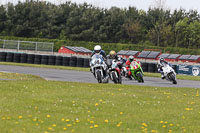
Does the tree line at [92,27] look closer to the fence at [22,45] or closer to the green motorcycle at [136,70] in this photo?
the fence at [22,45]

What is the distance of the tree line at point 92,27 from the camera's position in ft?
251

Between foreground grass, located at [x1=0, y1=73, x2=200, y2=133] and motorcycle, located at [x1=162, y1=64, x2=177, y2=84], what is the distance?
31.3 feet

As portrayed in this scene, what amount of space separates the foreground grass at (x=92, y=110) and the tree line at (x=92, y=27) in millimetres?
62004

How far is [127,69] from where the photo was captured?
24188mm

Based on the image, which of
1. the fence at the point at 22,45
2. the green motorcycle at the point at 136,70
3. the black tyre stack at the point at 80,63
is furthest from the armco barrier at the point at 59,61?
the green motorcycle at the point at 136,70

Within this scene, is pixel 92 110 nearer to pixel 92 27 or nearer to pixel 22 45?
pixel 22 45

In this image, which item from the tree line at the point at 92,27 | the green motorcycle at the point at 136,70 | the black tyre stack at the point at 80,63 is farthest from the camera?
the tree line at the point at 92,27

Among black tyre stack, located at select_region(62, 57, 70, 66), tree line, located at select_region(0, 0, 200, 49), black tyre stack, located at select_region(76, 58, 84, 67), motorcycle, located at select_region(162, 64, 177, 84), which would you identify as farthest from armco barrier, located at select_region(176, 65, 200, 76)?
tree line, located at select_region(0, 0, 200, 49)

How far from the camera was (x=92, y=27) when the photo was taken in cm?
7681

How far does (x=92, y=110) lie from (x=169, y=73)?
45.9 feet

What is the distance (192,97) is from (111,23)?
6565 cm

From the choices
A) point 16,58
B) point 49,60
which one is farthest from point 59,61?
point 16,58

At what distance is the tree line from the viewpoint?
76.6 m

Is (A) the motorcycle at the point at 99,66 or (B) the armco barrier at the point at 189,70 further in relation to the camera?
(B) the armco barrier at the point at 189,70
